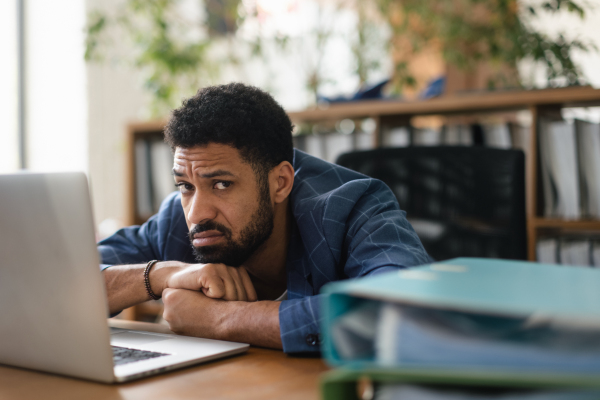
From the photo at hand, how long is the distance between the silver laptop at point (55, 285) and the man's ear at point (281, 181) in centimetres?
51

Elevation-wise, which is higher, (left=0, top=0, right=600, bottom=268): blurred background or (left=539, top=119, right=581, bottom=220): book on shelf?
(left=0, top=0, right=600, bottom=268): blurred background

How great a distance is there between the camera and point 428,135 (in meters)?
2.08

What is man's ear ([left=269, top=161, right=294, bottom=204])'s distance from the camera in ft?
3.84

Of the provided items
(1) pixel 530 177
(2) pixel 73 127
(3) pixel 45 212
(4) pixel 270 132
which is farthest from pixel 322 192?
(2) pixel 73 127

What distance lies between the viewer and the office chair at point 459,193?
1.34 m

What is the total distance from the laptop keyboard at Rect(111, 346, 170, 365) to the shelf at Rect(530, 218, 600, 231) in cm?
145

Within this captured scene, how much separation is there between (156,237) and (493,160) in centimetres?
84

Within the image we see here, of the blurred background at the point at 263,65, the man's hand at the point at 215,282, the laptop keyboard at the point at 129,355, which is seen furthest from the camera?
the blurred background at the point at 263,65

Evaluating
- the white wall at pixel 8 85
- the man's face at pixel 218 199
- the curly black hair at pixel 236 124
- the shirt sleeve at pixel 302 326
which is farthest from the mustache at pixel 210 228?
the white wall at pixel 8 85

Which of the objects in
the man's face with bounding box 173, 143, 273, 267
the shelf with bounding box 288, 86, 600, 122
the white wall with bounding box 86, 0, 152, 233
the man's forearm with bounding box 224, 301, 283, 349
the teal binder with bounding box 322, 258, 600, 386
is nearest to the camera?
the teal binder with bounding box 322, 258, 600, 386

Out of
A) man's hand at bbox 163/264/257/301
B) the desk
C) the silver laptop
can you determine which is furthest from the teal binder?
man's hand at bbox 163/264/257/301

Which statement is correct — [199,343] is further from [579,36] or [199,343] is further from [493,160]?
[579,36]

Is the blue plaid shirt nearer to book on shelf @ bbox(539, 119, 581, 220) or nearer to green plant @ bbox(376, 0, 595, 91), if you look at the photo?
book on shelf @ bbox(539, 119, 581, 220)

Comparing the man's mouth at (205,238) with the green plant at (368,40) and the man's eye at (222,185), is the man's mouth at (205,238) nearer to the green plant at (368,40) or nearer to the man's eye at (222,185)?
the man's eye at (222,185)
